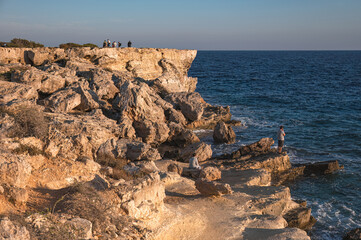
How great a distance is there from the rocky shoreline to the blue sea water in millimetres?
1287

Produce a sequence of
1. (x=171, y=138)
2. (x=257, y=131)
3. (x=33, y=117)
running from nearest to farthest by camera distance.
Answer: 1. (x=33, y=117)
2. (x=171, y=138)
3. (x=257, y=131)

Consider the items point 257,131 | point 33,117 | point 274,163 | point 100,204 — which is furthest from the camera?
point 257,131

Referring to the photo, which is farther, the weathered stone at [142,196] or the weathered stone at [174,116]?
the weathered stone at [174,116]

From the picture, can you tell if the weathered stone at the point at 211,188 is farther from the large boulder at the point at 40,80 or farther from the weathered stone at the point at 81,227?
the large boulder at the point at 40,80

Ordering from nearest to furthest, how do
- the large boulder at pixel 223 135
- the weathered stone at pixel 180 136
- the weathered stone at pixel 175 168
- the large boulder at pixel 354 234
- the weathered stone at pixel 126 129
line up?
the large boulder at pixel 354 234 → the weathered stone at pixel 175 168 → the weathered stone at pixel 126 129 → the weathered stone at pixel 180 136 → the large boulder at pixel 223 135

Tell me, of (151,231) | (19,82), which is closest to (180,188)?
(151,231)

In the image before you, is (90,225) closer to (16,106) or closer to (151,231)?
(151,231)

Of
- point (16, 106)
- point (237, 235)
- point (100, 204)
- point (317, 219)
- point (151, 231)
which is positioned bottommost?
point (317, 219)

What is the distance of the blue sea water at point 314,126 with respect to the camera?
17.3 metres

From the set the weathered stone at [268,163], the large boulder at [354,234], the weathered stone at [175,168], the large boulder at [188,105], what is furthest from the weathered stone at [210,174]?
the large boulder at [188,105]

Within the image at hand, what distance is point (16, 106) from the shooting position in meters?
16.5

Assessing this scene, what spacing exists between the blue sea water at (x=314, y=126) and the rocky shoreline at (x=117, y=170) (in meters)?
1.29

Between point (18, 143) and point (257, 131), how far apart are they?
2371 centimetres

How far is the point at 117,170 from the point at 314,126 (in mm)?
24943
